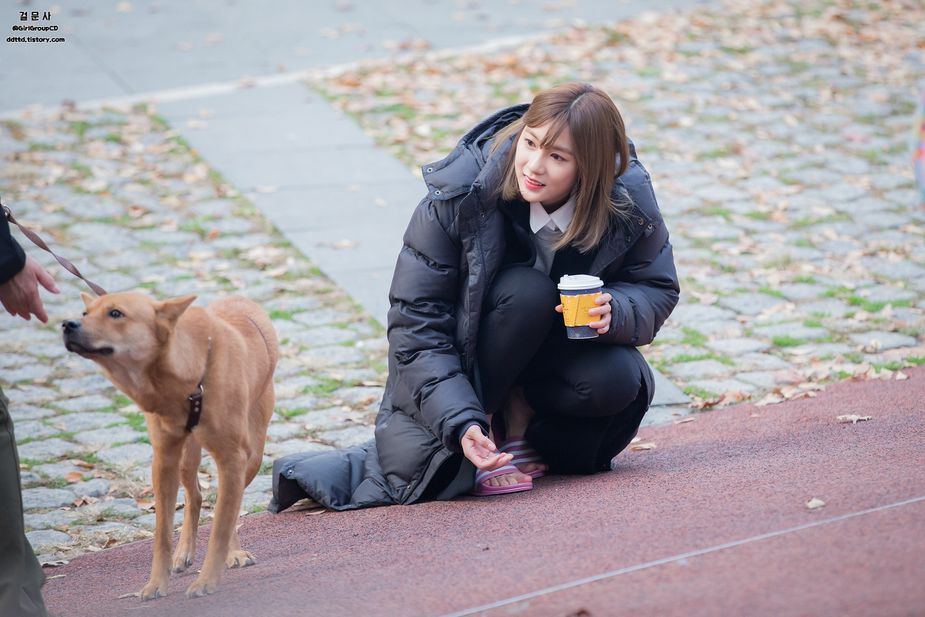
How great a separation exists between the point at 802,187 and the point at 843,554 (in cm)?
611

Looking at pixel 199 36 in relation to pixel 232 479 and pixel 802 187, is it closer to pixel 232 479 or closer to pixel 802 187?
pixel 802 187

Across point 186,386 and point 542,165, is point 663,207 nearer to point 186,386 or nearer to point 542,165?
point 542,165

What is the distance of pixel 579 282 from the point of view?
13.0ft

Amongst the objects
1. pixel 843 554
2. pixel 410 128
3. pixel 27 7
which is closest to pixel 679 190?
pixel 410 128

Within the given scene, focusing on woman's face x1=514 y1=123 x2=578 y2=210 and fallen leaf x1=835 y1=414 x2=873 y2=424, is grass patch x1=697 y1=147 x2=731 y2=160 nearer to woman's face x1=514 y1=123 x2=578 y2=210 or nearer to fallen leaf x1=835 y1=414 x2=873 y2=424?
fallen leaf x1=835 y1=414 x2=873 y2=424

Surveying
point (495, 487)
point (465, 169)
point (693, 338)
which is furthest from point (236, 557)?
point (693, 338)

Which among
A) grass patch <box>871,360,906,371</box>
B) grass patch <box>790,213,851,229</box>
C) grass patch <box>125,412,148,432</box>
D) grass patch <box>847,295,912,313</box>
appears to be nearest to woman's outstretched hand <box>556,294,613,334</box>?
grass patch <box>871,360,906,371</box>

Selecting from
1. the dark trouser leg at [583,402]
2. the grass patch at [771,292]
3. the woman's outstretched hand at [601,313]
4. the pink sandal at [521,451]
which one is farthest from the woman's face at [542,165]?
the grass patch at [771,292]

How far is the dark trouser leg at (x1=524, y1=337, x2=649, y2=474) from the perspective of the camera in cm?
427

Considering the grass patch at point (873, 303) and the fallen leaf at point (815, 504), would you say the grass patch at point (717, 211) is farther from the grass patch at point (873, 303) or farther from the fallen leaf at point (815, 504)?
the fallen leaf at point (815, 504)

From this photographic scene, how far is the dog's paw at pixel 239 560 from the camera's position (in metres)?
3.97

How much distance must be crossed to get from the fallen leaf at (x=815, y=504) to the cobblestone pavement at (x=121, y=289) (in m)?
2.30

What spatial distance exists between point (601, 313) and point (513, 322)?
1.12 ft

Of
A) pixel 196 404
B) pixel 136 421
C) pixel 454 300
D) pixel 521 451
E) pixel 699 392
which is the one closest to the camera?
pixel 196 404
